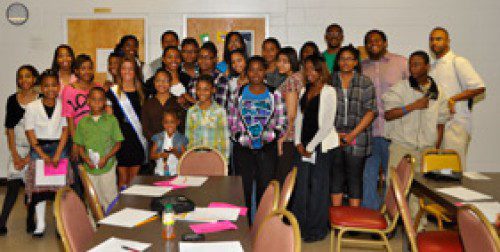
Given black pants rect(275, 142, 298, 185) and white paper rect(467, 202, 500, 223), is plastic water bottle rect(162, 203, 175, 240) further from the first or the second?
black pants rect(275, 142, 298, 185)

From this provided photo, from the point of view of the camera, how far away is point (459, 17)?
267 inches

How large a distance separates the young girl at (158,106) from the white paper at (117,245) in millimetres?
2410

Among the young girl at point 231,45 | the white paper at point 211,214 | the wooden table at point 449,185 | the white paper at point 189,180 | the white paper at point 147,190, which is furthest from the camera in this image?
the young girl at point 231,45

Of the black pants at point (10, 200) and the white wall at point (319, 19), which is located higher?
the white wall at point (319, 19)

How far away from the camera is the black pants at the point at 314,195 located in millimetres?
4430

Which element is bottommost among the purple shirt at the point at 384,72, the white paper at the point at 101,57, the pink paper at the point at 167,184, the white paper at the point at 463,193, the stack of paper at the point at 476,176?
the white paper at the point at 463,193

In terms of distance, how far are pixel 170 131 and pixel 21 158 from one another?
157 centimetres

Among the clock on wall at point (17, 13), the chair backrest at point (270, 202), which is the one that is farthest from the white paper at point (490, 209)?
the clock on wall at point (17, 13)

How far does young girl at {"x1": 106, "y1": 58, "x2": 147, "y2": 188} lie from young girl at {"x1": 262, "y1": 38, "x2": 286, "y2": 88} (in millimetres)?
1273

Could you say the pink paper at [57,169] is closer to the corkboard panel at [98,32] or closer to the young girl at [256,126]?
the young girl at [256,126]

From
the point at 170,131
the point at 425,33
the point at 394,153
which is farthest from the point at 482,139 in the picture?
the point at 170,131

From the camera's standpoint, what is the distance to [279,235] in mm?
2049

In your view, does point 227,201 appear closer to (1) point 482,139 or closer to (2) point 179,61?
(2) point 179,61

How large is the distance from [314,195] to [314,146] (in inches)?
18.7
